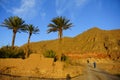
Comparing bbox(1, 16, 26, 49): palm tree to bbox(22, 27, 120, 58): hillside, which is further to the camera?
bbox(22, 27, 120, 58): hillside

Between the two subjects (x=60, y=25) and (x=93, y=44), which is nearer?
(x=60, y=25)

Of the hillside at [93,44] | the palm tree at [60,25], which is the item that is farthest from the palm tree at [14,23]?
the hillside at [93,44]

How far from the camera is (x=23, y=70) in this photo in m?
25.1

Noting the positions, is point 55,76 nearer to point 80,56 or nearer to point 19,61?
point 19,61

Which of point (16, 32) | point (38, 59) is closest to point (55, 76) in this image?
point (38, 59)

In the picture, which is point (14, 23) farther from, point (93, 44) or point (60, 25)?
point (93, 44)

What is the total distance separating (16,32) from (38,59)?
44.4ft

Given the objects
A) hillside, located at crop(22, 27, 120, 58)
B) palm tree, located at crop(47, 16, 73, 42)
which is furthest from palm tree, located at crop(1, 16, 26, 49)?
hillside, located at crop(22, 27, 120, 58)

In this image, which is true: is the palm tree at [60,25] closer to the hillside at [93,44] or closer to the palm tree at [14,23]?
the palm tree at [14,23]

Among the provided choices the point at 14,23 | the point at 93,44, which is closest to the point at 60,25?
the point at 14,23

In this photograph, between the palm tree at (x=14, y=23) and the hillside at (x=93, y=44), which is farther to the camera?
the hillside at (x=93, y=44)

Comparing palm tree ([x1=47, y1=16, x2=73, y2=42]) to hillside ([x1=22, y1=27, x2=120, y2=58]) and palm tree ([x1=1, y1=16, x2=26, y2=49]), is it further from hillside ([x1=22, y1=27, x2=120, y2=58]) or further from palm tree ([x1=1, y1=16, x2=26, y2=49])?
hillside ([x1=22, y1=27, x2=120, y2=58])

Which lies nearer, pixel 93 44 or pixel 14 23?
pixel 14 23

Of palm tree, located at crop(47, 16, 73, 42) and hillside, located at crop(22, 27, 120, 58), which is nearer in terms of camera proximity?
palm tree, located at crop(47, 16, 73, 42)
